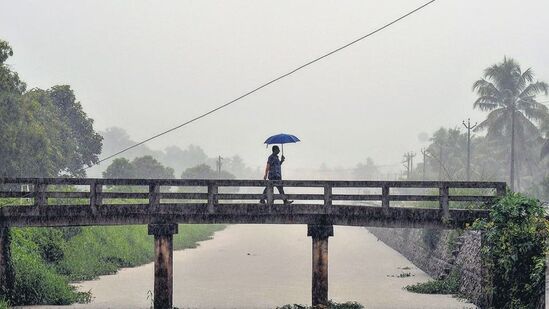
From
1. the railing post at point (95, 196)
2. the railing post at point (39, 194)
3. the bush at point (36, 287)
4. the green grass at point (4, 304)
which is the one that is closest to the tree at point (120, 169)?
the bush at point (36, 287)

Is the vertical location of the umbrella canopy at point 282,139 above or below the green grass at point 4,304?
above

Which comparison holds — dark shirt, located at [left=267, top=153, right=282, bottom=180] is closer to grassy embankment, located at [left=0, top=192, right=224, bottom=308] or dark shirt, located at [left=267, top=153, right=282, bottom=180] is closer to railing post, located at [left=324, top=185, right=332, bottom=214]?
railing post, located at [left=324, top=185, right=332, bottom=214]

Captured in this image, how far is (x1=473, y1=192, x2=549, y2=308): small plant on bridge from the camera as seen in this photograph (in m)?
19.4

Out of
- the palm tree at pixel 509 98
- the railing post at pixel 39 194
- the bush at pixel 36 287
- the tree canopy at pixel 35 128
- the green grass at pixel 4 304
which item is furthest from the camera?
the palm tree at pixel 509 98

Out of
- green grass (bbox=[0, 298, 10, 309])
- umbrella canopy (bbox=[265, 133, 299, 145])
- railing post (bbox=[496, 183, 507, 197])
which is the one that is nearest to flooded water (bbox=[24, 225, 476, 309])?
green grass (bbox=[0, 298, 10, 309])

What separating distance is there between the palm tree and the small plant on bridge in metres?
56.3

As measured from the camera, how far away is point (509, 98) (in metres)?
76.8

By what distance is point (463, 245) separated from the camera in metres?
28.8

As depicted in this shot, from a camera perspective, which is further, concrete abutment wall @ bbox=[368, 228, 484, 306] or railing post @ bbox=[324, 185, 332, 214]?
concrete abutment wall @ bbox=[368, 228, 484, 306]

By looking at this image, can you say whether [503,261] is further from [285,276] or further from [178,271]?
[178,271]

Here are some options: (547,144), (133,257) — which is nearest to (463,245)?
(133,257)

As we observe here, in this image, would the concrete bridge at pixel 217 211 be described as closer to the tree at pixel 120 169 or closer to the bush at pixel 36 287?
the bush at pixel 36 287

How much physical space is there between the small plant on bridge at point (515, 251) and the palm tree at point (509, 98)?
56328 millimetres

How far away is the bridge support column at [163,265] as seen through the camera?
22438 millimetres
